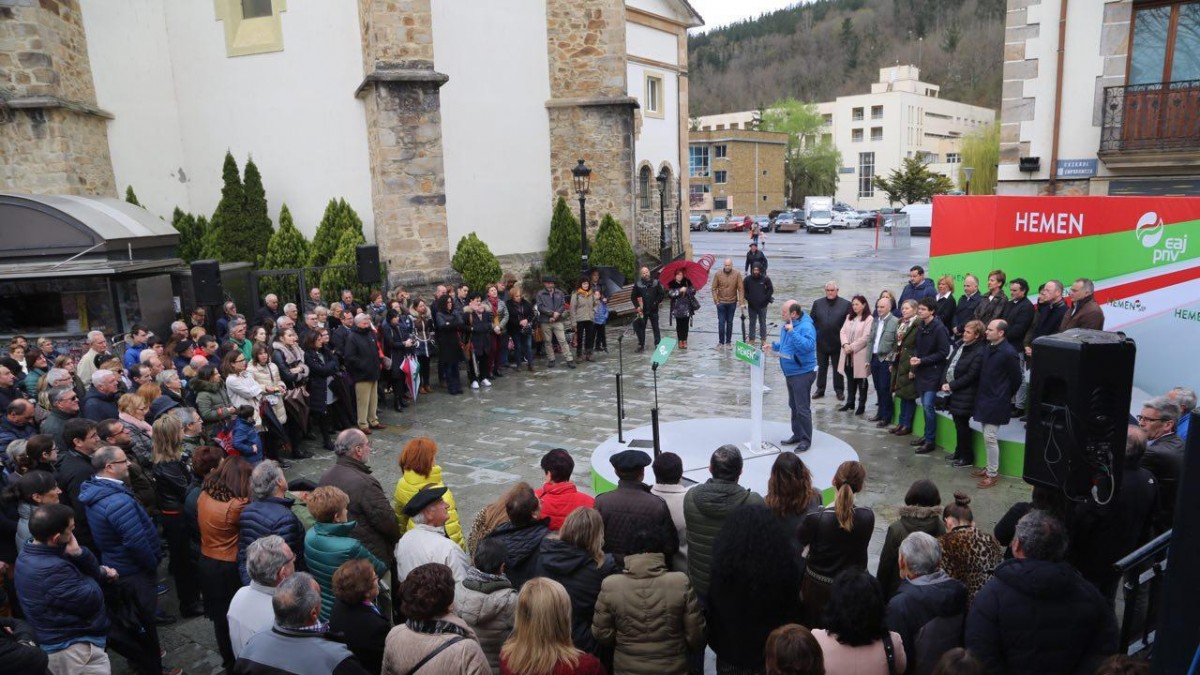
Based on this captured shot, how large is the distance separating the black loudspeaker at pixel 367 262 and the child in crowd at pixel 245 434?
635cm

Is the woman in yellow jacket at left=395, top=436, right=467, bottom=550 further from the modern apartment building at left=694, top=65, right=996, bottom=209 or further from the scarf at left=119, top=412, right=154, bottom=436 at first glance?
the modern apartment building at left=694, top=65, right=996, bottom=209

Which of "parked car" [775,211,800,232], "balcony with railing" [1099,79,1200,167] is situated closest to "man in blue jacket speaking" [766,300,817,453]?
"balcony with railing" [1099,79,1200,167]

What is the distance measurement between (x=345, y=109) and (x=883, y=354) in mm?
11466

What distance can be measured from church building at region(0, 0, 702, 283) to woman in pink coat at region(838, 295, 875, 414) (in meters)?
8.23

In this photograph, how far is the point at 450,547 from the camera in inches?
163

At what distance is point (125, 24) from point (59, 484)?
47.7ft

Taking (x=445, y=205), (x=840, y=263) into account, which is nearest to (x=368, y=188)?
(x=445, y=205)

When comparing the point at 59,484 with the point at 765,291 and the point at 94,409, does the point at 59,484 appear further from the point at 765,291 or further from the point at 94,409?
the point at 765,291

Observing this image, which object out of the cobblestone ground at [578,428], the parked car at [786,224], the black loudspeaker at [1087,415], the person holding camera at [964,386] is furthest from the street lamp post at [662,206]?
the parked car at [786,224]

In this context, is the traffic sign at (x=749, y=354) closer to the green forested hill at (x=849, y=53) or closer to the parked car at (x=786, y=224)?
the parked car at (x=786, y=224)

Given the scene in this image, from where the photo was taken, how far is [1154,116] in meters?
11.2

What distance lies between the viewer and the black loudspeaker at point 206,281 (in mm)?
11578

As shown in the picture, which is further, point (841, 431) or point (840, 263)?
point (840, 263)

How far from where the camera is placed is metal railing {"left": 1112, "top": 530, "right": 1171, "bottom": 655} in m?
3.65
